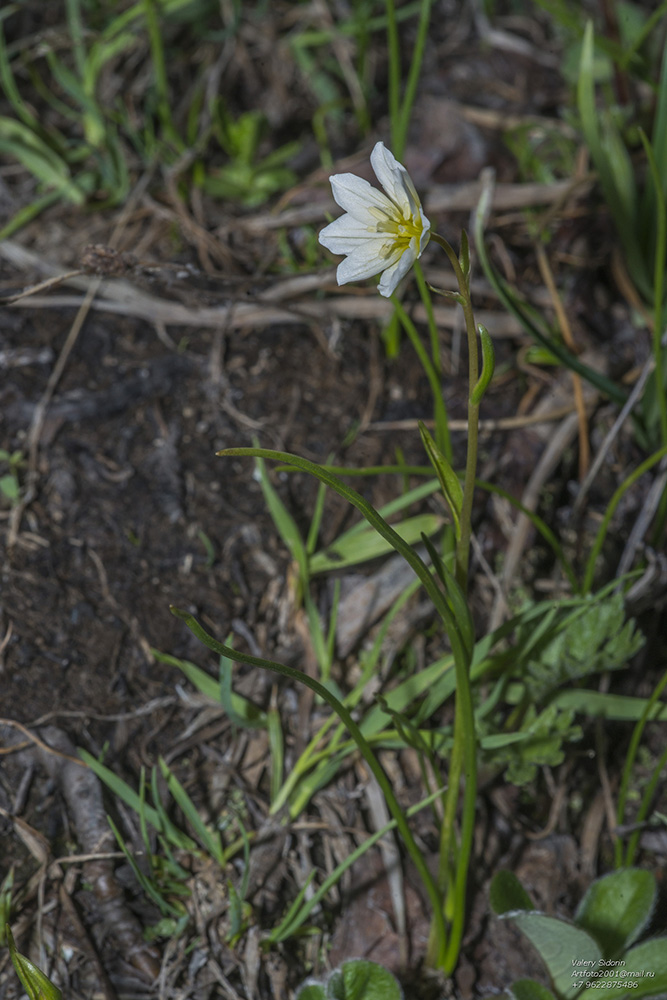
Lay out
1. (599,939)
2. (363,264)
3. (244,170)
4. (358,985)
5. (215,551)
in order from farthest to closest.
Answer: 1. (244,170)
2. (215,551)
3. (599,939)
4. (358,985)
5. (363,264)

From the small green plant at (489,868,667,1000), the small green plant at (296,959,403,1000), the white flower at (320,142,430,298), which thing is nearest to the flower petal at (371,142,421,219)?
the white flower at (320,142,430,298)

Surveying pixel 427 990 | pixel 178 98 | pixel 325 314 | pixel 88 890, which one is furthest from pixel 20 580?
pixel 178 98

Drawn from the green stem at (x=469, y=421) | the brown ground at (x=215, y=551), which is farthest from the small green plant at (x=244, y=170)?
the green stem at (x=469, y=421)

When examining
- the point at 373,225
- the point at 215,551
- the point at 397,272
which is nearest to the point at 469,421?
the point at 397,272

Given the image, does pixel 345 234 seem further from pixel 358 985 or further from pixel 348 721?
pixel 358 985

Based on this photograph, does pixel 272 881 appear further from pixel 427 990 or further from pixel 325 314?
pixel 325 314
